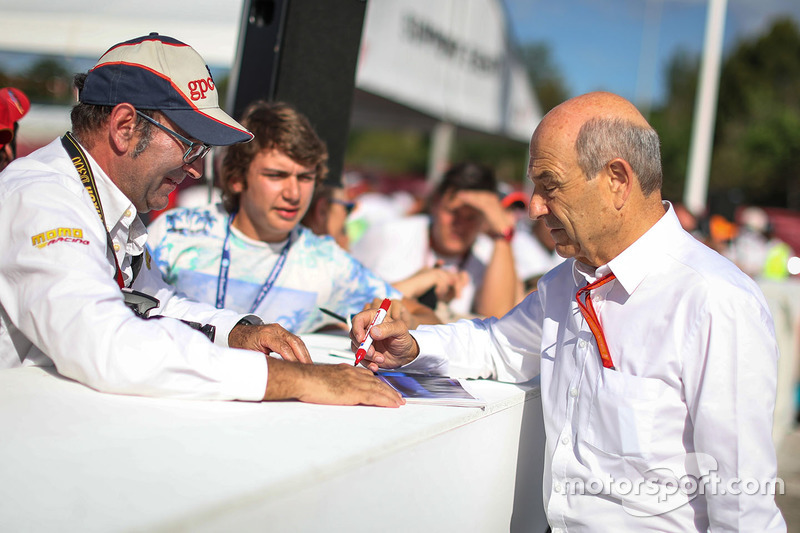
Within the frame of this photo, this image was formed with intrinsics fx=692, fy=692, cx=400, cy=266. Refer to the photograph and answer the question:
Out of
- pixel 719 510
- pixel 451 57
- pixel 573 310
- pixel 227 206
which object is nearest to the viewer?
pixel 719 510

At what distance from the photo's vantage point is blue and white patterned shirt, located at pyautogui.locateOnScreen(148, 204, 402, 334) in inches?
110

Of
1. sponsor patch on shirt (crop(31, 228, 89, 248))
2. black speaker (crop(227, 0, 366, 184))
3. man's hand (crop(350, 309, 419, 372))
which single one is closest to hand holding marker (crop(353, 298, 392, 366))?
man's hand (crop(350, 309, 419, 372))

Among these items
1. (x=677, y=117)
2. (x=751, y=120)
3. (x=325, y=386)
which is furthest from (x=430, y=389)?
(x=677, y=117)

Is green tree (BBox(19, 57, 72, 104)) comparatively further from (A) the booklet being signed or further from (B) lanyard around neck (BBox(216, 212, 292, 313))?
(A) the booklet being signed

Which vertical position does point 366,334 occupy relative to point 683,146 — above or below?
below

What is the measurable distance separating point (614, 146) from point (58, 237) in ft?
4.36

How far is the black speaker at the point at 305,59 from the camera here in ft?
10.2

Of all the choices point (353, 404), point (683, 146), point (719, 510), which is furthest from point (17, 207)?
point (683, 146)

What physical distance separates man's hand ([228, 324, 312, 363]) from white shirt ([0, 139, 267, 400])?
30 centimetres

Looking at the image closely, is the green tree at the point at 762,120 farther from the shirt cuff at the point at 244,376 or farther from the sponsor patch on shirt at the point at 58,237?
the sponsor patch on shirt at the point at 58,237

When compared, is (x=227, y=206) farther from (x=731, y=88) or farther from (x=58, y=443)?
(x=731, y=88)

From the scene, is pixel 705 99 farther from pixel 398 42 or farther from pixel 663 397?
pixel 663 397

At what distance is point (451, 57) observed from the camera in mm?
6160

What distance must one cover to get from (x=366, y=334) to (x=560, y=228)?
637 mm
